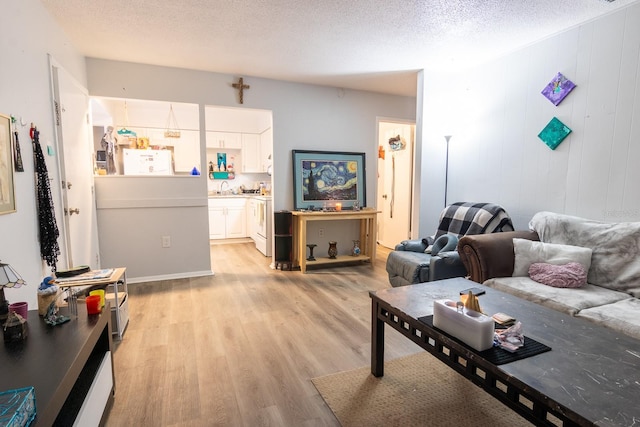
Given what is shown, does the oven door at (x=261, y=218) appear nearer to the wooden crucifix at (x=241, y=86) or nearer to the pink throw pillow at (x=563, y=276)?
the wooden crucifix at (x=241, y=86)

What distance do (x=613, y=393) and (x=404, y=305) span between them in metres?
0.85

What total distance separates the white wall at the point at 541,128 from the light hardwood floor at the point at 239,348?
1.61 meters

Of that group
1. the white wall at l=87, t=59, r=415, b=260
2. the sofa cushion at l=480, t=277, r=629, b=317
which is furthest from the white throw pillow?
the white wall at l=87, t=59, r=415, b=260

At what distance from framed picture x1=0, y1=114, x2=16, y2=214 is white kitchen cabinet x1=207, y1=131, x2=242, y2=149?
4274mm

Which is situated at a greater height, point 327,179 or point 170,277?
point 327,179

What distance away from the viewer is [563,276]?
7.07ft

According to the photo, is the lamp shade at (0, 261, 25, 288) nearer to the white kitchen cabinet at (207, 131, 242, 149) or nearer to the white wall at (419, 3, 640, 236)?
the white wall at (419, 3, 640, 236)

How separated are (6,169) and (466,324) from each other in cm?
234

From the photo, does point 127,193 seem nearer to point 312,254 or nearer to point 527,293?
point 312,254

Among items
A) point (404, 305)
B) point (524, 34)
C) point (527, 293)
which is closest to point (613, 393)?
point (404, 305)

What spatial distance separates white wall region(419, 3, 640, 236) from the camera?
2.35 metres

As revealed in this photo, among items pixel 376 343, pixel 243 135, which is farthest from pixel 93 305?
pixel 243 135

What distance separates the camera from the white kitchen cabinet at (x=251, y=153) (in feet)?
19.9

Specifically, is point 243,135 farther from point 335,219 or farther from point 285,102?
point 335,219
